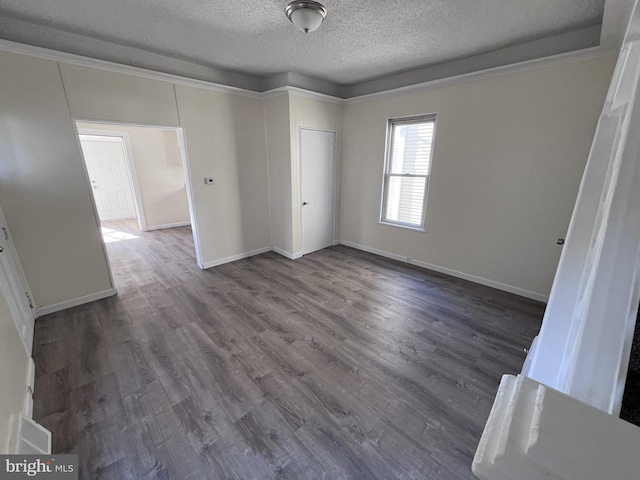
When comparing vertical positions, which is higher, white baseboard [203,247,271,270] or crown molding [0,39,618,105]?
crown molding [0,39,618,105]

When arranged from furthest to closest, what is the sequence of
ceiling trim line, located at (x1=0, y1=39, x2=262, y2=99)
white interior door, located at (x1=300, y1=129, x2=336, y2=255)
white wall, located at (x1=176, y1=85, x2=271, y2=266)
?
1. white interior door, located at (x1=300, y1=129, x2=336, y2=255)
2. white wall, located at (x1=176, y1=85, x2=271, y2=266)
3. ceiling trim line, located at (x1=0, y1=39, x2=262, y2=99)

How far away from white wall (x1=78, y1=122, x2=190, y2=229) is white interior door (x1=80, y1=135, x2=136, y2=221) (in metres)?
0.87

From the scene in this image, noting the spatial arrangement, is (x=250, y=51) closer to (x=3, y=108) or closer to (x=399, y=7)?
(x=399, y=7)

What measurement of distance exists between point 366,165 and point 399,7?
2291mm

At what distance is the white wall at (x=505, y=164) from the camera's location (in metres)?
2.54

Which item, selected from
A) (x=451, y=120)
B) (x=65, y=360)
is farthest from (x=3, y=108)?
(x=451, y=120)

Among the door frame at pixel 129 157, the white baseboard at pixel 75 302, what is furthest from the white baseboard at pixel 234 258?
the door frame at pixel 129 157

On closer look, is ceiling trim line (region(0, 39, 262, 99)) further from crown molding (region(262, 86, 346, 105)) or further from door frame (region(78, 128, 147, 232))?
door frame (region(78, 128, 147, 232))

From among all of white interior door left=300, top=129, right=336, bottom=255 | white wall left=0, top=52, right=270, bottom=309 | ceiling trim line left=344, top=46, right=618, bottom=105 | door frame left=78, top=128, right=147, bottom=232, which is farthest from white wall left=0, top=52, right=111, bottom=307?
ceiling trim line left=344, top=46, right=618, bottom=105

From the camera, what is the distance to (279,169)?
4117 millimetres

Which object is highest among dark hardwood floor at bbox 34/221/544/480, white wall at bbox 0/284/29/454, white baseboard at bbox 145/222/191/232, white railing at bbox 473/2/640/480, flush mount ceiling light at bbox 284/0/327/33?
flush mount ceiling light at bbox 284/0/327/33

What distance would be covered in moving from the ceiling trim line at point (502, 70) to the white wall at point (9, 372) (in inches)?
175

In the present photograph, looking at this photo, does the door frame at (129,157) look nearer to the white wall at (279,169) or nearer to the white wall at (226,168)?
the white wall at (226,168)

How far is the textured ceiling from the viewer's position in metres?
2.08
